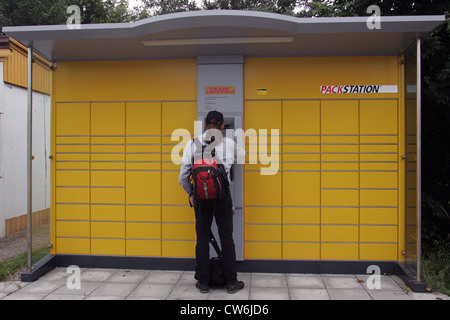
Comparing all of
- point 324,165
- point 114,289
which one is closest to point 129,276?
point 114,289

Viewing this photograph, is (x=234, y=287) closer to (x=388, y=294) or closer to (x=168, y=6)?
(x=388, y=294)

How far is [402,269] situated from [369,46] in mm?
2679

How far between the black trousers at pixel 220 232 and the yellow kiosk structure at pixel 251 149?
24.5 inches

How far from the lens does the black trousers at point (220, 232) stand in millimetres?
3879

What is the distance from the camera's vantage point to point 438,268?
14.7 feet

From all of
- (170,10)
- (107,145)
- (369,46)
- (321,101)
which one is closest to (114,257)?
(107,145)

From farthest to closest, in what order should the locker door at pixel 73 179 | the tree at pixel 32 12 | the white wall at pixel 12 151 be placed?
1. the tree at pixel 32 12
2. the white wall at pixel 12 151
3. the locker door at pixel 73 179

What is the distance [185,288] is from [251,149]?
185cm

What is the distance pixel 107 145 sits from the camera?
15.9 ft

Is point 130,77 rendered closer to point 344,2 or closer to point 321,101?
point 321,101

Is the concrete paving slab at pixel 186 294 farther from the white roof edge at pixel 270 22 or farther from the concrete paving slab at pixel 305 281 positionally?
the white roof edge at pixel 270 22

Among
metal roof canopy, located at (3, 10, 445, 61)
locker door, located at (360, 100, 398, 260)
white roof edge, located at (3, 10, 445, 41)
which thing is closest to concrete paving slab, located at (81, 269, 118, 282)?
metal roof canopy, located at (3, 10, 445, 61)

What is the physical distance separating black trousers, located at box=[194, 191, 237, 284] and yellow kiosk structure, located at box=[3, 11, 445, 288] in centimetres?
62

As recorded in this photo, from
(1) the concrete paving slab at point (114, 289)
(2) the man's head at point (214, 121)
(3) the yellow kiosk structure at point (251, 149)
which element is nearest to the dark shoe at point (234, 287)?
(3) the yellow kiosk structure at point (251, 149)
